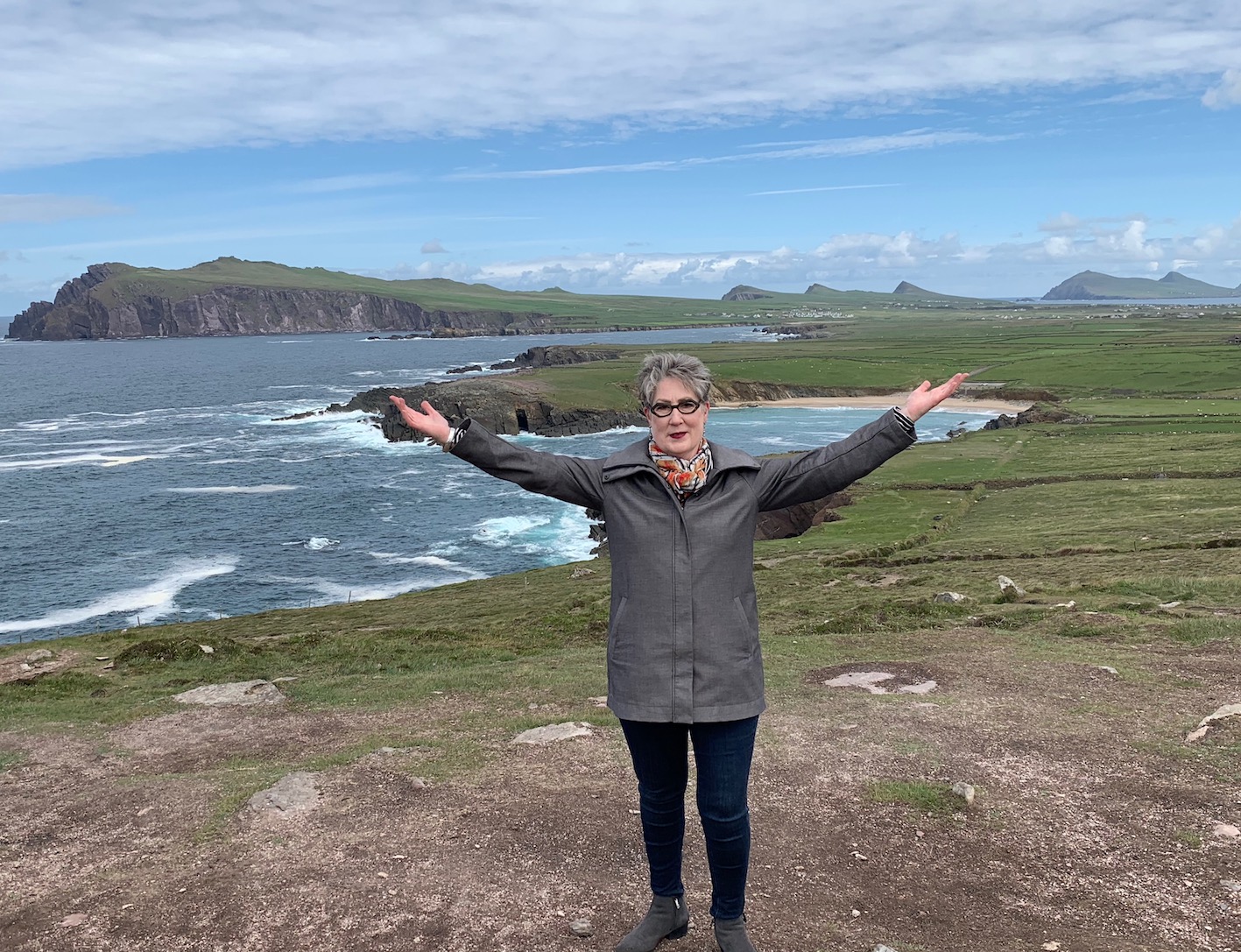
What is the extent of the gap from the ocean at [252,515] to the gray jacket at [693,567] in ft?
138

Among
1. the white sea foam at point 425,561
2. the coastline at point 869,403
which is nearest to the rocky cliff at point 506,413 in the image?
the coastline at point 869,403

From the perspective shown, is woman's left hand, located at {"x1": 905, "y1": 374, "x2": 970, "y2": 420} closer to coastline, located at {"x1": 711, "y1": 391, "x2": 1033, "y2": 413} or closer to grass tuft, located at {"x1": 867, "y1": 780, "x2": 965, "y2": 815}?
grass tuft, located at {"x1": 867, "y1": 780, "x2": 965, "y2": 815}

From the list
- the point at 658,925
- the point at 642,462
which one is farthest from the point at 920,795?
the point at 642,462

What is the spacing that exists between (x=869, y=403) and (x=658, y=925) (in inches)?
5137

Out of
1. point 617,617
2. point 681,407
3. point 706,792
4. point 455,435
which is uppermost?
point 681,407

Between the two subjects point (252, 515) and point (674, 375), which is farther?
point (252, 515)

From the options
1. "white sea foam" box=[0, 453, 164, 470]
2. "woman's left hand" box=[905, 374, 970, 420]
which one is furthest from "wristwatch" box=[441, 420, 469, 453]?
"white sea foam" box=[0, 453, 164, 470]

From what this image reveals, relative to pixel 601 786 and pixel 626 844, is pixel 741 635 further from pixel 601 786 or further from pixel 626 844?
pixel 601 786

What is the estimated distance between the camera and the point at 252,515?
222 feet

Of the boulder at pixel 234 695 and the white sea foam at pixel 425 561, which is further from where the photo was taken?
the white sea foam at pixel 425 561

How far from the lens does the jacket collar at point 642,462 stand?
6.71 metres

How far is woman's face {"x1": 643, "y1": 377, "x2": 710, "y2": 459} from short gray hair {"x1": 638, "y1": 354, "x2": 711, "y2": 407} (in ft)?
0.13

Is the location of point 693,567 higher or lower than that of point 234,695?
higher

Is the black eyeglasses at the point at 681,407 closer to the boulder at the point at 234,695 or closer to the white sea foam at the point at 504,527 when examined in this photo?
the boulder at the point at 234,695
